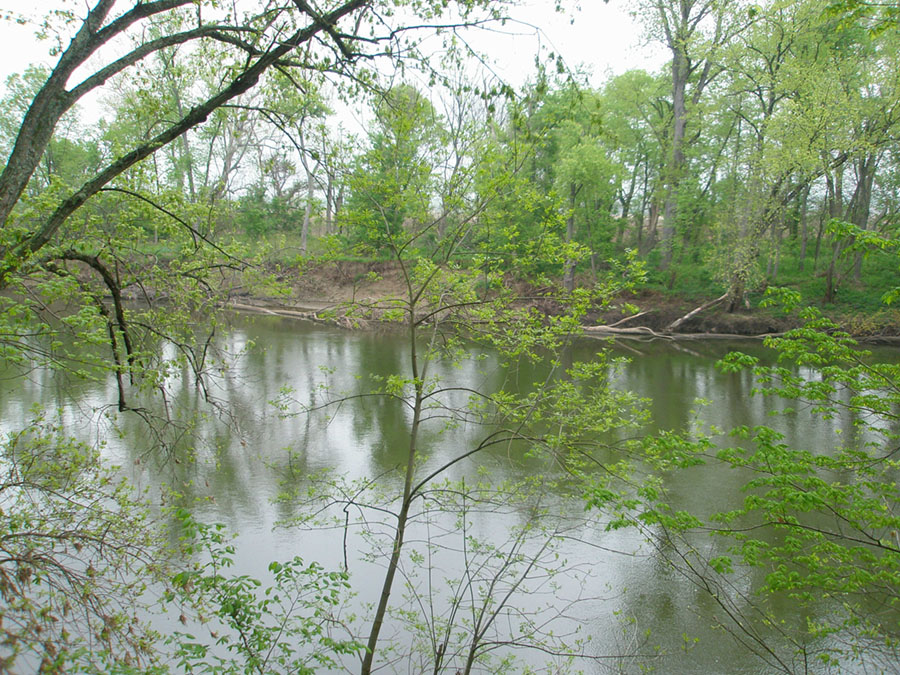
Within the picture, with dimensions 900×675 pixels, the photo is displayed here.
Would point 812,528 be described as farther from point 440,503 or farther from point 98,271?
point 98,271

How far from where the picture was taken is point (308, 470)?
841 cm

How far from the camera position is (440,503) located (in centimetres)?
520

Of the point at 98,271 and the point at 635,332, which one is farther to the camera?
the point at 635,332

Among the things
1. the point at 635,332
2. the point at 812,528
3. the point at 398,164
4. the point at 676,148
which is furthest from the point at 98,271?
the point at 676,148

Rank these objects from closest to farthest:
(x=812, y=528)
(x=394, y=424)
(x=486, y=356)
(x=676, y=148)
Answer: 1. (x=812, y=528)
2. (x=486, y=356)
3. (x=394, y=424)
4. (x=676, y=148)

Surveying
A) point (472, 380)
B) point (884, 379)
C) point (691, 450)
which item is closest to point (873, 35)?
point (884, 379)

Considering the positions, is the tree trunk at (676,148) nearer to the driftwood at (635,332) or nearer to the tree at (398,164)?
the driftwood at (635,332)

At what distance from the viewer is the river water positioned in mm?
5383

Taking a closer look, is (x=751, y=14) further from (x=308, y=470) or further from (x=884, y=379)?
(x=308, y=470)

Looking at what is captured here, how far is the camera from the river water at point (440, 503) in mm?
5383

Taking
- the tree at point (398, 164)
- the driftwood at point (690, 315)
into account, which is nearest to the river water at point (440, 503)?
the tree at point (398, 164)

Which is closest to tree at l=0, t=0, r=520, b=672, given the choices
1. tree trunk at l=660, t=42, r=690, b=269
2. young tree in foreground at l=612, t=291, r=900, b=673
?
young tree in foreground at l=612, t=291, r=900, b=673

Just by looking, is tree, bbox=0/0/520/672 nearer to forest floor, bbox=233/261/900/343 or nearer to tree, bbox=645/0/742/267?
forest floor, bbox=233/261/900/343

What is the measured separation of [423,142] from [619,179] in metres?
21.2
